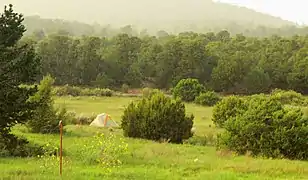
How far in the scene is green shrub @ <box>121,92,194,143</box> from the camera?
27.7 m

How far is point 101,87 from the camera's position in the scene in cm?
7681

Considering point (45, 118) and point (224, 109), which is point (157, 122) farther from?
point (224, 109)

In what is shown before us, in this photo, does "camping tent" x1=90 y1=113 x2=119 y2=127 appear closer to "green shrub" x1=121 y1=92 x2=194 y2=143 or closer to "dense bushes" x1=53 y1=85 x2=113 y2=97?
"green shrub" x1=121 y1=92 x2=194 y2=143

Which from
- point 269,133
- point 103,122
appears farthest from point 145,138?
point 269,133

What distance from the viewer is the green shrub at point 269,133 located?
2139 centimetres

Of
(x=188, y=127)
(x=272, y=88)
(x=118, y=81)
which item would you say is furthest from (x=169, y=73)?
(x=188, y=127)

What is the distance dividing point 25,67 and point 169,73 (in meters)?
70.2

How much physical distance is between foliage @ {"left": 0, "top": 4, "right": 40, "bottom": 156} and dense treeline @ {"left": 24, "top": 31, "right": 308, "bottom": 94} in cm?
6340

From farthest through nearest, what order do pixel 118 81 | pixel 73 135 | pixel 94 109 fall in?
pixel 118 81 → pixel 94 109 → pixel 73 135

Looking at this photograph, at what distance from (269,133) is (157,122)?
7.83 metres

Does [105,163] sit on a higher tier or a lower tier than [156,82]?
higher

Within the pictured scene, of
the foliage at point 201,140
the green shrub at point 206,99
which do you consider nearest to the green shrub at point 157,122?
the foliage at point 201,140

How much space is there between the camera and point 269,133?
2162 cm

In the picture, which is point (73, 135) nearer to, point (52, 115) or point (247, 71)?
point (52, 115)
